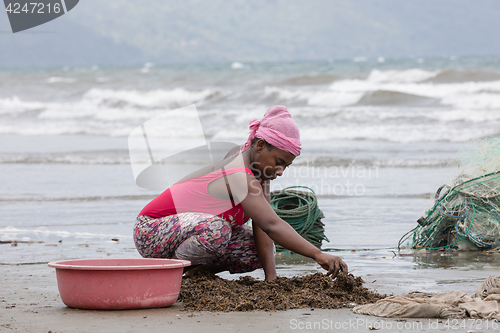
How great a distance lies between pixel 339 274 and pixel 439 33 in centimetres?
11041

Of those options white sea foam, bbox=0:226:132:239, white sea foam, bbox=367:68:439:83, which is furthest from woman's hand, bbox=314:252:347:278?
white sea foam, bbox=367:68:439:83

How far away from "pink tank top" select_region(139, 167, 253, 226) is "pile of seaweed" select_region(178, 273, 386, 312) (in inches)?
16.6

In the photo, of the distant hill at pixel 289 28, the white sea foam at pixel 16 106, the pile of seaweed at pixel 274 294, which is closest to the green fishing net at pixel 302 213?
the pile of seaweed at pixel 274 294

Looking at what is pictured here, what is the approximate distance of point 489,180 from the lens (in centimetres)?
509

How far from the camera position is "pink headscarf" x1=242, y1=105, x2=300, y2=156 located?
10.7 feet

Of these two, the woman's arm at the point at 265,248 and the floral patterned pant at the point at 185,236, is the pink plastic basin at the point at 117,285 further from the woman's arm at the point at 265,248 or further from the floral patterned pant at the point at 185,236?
the woman's arm at the point at 265,248

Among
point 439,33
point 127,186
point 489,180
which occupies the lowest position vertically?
point 439,33

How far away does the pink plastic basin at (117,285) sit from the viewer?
2.91m

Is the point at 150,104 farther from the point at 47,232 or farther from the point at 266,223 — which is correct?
the point at 266,223

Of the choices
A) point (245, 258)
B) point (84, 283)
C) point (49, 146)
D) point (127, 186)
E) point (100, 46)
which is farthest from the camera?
point (100, 46)

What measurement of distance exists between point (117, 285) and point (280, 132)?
3.93ft

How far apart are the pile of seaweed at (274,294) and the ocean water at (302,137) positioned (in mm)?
1075

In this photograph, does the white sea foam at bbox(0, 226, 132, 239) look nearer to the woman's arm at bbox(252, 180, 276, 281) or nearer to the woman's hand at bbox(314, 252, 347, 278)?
the woman's arm at bbox(252, 180, 276, 281)

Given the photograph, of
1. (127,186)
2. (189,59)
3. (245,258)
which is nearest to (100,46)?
(189,59)
